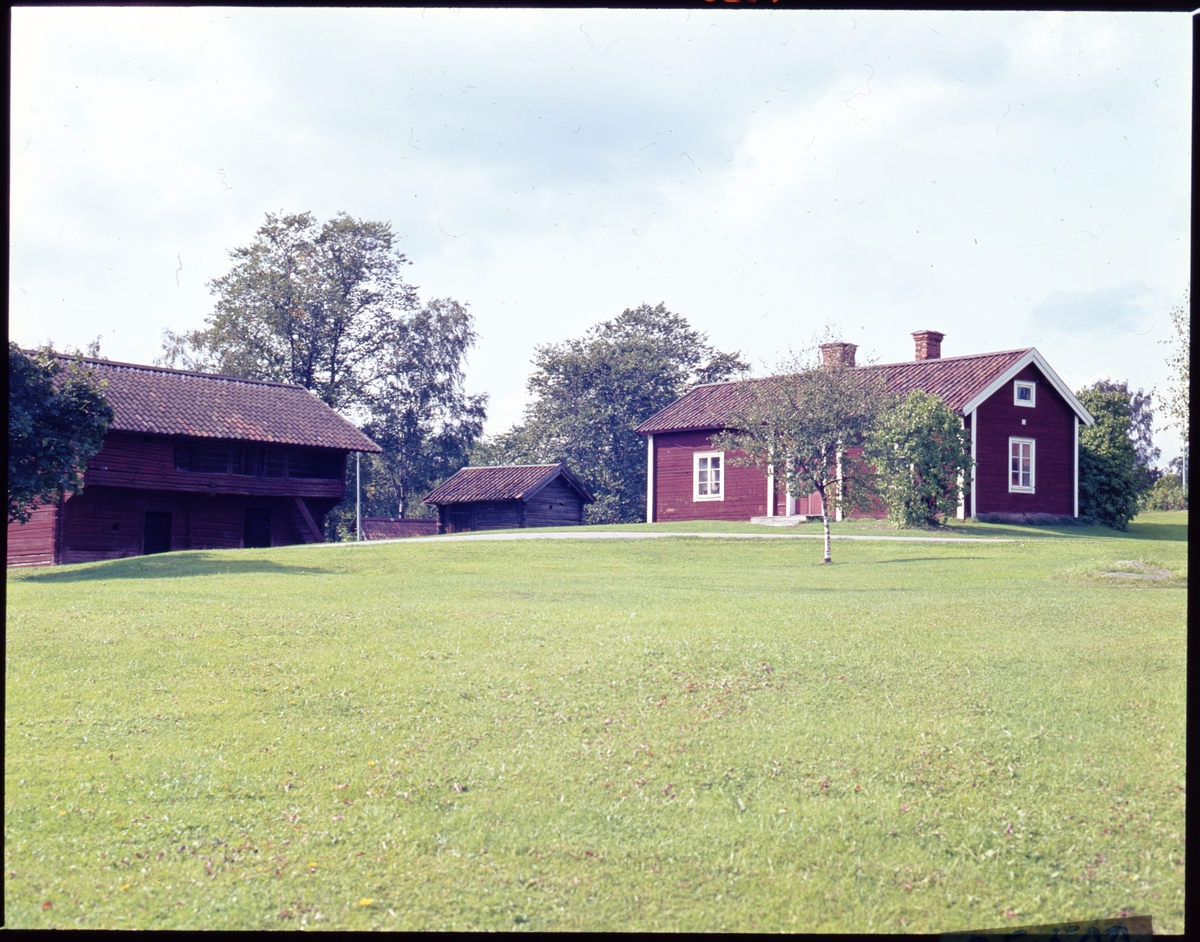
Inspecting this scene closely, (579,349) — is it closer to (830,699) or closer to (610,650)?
(610,650)

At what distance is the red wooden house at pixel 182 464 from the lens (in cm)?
3150

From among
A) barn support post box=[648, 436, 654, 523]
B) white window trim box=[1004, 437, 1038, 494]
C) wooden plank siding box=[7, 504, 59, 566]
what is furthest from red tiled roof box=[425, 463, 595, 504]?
white window trim box=[1004, 437, 1038, 494]

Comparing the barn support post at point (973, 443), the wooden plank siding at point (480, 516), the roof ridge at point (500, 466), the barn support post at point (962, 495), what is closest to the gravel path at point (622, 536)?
the wooden plank siding at point (480, 516)

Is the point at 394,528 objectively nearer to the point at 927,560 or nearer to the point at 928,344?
the point at 927,560

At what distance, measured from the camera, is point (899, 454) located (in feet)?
95.2

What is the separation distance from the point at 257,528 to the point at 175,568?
370 inches

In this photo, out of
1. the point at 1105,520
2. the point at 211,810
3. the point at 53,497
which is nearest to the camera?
the point at 211,810

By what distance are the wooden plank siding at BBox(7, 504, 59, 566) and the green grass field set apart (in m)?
15.4

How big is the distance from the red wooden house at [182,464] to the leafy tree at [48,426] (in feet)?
11.9

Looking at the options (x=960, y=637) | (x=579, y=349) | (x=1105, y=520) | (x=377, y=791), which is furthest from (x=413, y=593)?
(x=1105, y=520)

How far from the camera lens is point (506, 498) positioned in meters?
33.9

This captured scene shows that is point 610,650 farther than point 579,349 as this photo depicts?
No

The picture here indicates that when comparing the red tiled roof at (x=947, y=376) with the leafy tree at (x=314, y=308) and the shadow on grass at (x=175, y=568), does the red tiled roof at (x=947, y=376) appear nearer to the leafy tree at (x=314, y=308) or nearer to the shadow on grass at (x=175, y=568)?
the leafy tree at (x=314, y=308)

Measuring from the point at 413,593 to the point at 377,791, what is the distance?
11.8 meters
